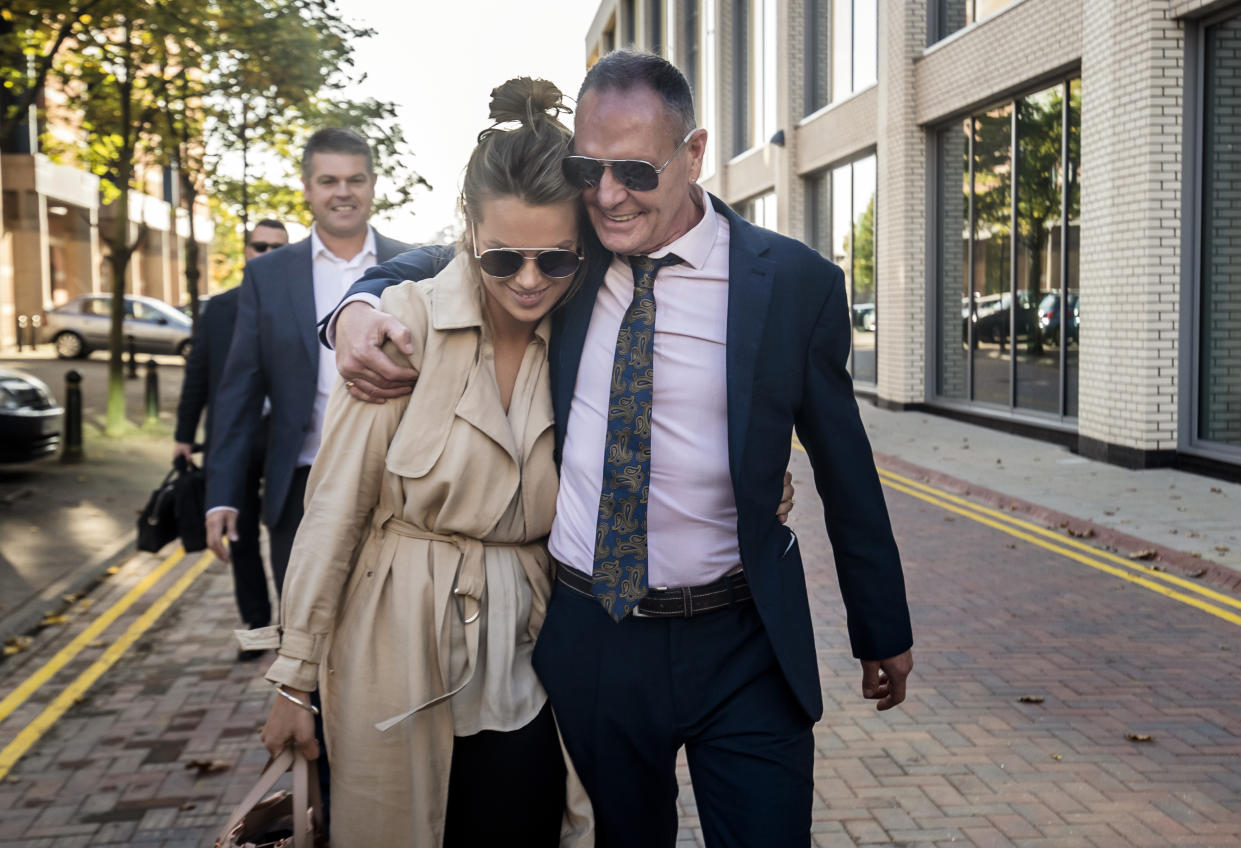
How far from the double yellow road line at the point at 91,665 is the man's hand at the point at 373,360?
3.30 metres

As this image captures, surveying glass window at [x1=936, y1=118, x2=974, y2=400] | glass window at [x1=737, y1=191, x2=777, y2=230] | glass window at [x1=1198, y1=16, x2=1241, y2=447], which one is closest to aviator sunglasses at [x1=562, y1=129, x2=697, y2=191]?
glass window at [x1=1198, y1=16, x2=1241, y2=447]

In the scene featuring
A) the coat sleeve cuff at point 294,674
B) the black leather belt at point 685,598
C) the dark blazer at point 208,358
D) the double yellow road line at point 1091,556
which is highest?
the dark blazer at point 208,358

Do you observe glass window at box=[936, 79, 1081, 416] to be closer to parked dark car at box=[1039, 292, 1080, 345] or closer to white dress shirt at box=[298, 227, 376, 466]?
parked dark car at box=[1039, 292, 1080, 345]

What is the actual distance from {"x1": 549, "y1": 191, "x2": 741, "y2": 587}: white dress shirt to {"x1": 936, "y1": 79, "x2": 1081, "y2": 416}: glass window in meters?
13.4

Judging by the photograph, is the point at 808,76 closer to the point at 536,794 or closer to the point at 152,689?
the point at 152,689

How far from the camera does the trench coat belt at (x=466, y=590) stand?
2.63m

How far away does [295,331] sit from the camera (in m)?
4.79

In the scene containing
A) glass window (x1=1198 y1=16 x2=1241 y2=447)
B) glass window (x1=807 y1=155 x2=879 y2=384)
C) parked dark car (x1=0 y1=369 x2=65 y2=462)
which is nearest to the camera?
glass window (x1=1198 y1=16 x2=1241 y2=447)

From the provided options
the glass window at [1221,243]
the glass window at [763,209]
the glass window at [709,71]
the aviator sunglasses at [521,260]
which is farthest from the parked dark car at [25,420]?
the glass window at [709,71]

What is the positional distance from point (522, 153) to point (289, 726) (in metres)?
1.21

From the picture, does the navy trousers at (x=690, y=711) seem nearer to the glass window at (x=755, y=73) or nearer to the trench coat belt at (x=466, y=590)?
the trench coat belt at (x=466, y=590)

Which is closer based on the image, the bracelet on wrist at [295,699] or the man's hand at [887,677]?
the bracelet on wrist at [295,699]

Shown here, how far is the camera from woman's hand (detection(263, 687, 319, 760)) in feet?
8.59

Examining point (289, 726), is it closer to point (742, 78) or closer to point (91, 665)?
point (91, 665)
